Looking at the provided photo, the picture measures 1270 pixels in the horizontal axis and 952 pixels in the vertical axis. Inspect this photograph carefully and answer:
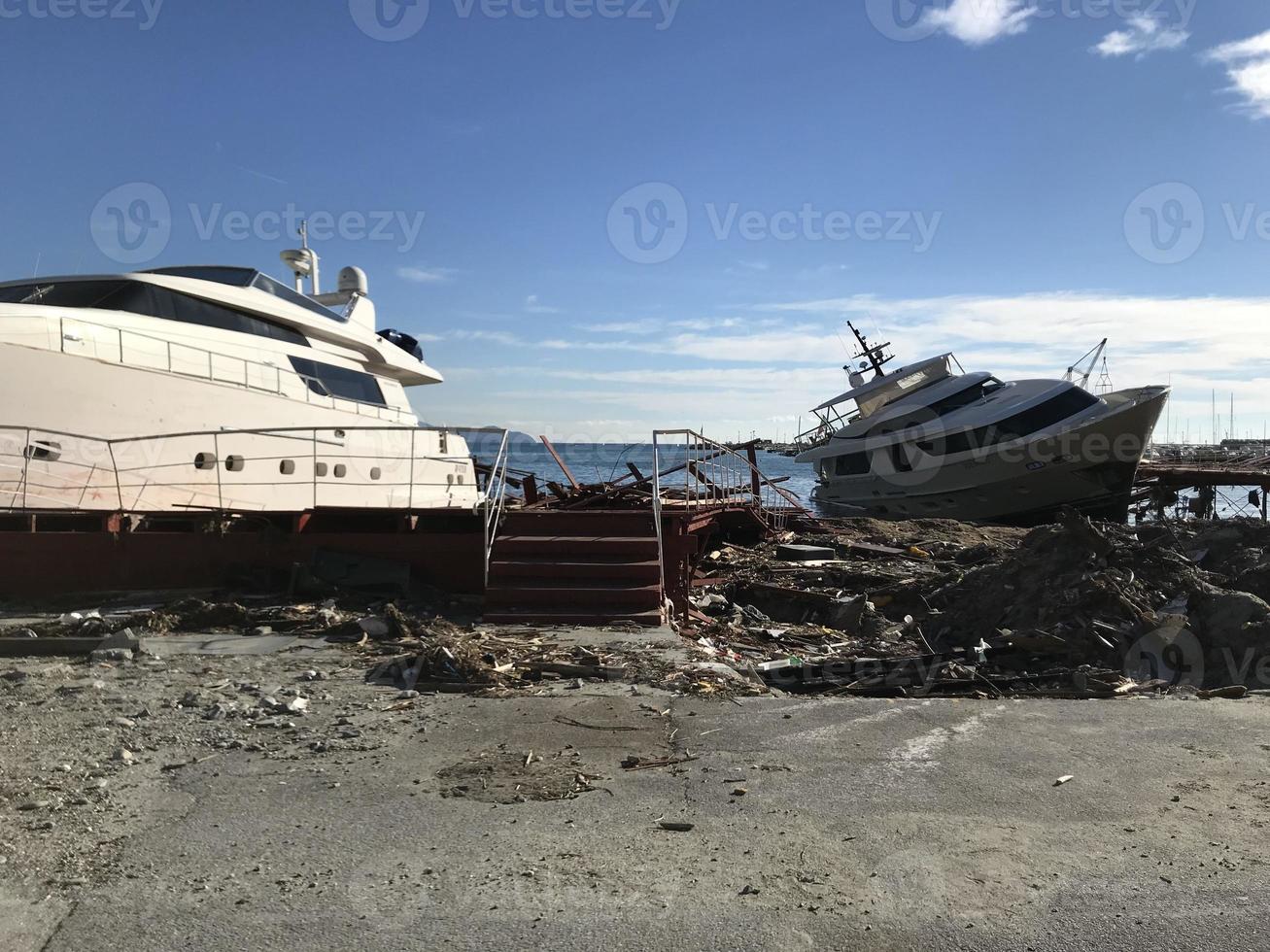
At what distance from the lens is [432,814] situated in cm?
377

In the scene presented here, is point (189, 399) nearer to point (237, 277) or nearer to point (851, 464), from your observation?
point (237, 277)

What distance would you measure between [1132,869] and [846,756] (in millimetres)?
1476

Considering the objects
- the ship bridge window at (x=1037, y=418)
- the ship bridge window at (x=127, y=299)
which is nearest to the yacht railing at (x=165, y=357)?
the ship bridge window at (x=127, y=299)

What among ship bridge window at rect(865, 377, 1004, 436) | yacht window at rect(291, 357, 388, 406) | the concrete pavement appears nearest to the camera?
the concrete pavement

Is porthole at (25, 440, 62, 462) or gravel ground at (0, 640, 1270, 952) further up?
porthole at (25, 440, 62, 462)

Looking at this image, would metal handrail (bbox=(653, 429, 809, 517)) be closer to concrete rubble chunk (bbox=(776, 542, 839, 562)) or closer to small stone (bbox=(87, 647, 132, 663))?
concrete rubble chunk (bbox=(776, 542, 839, 562))

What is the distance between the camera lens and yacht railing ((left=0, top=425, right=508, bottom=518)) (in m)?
9.63

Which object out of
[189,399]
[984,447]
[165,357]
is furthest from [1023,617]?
[984,447]

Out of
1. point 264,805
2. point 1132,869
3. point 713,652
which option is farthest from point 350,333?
point 1132,869

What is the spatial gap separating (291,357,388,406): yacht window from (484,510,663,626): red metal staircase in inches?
232

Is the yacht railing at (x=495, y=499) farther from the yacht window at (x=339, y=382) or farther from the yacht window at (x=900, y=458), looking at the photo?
the yacht window at (x=900, y=458)

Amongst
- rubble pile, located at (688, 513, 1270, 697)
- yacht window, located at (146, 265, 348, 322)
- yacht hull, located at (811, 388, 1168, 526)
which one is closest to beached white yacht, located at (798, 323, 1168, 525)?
yacht hull, located at (811, 388, 1168, 526)

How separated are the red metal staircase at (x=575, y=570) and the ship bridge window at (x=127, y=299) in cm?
637

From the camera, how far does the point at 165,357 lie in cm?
1130
